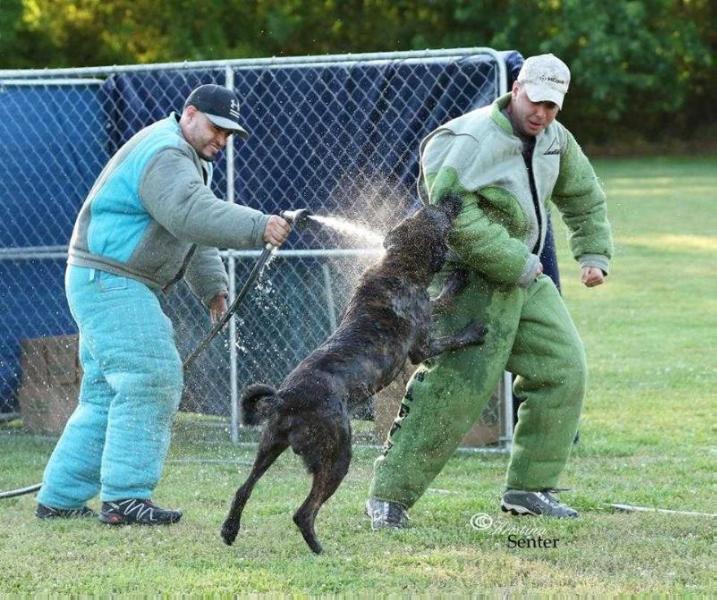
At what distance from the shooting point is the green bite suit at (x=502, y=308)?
5641 millimetres

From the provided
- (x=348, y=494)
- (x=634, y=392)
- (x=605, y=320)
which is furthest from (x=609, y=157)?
(x=348, y=494)

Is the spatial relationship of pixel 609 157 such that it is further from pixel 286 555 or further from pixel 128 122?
pixel 286 555

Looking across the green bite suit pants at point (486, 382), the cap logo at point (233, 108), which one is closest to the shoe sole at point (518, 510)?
the green bite suit pants at point (486, 382)

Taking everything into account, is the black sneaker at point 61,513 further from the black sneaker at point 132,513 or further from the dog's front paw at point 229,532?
the dog's front paw at point 229,532

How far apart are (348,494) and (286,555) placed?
1.40 m

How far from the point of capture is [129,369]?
592cm

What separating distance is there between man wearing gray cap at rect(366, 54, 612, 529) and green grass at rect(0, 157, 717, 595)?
0.80ft

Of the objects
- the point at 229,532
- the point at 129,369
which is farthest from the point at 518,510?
the point at 129,369

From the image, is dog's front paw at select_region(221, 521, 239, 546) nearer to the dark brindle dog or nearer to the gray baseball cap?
the dark brindle dog

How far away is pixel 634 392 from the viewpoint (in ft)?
32.1

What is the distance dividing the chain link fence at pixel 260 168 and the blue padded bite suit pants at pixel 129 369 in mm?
2263

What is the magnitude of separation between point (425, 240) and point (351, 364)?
0.61 metres

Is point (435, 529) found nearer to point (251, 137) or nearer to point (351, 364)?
point (351, 364)

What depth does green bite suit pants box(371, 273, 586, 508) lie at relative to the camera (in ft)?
19.0
